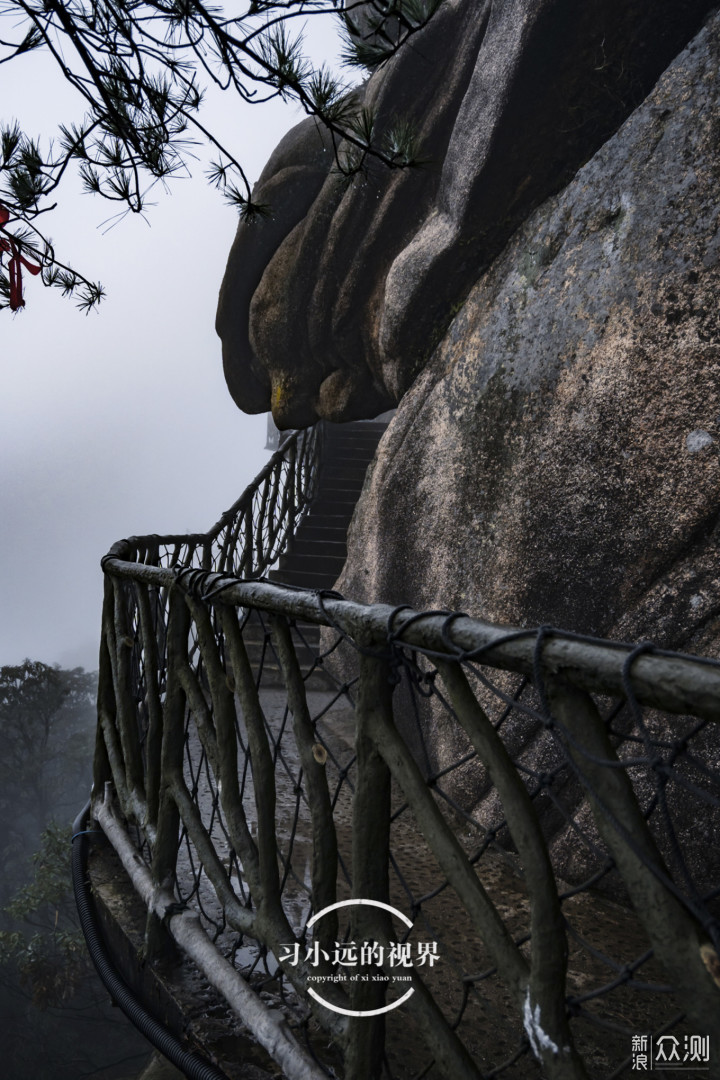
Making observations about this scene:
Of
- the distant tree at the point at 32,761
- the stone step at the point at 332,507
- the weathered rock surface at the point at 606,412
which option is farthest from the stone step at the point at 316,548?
→ the distant tree at the point at 32,761

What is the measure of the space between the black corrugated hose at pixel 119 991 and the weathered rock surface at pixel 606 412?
1.71 m

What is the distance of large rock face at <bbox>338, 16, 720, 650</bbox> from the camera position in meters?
3.18

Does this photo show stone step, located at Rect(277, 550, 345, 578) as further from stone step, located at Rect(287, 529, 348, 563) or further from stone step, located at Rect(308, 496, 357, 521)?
stone step, located at Rect(308, 496, 357, 521)

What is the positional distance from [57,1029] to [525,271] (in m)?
19.8

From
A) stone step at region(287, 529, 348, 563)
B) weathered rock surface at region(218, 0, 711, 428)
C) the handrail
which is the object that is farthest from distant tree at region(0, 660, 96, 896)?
the handrail

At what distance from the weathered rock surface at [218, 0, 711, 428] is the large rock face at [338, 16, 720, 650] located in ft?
1.29

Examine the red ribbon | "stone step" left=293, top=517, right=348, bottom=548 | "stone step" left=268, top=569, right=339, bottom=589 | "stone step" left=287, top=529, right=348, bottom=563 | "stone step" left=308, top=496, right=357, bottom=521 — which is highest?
"stone step" left=308, top=496, right=357, bottom=521

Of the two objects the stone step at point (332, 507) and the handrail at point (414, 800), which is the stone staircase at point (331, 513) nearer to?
the stone step at point (332, 507)

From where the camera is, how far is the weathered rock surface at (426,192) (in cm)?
399

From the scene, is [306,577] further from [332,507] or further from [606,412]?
[606,412]

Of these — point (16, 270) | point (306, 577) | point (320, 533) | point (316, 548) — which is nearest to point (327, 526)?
point (320, 533)

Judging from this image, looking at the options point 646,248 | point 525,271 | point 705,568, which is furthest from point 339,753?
point 646,248

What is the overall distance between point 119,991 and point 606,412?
2.83 m

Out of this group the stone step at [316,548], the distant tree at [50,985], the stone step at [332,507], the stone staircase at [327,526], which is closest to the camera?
the stone staircase at [327,526]
